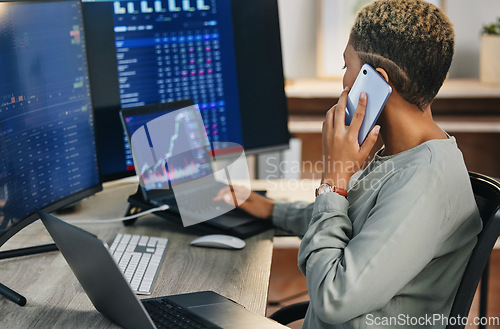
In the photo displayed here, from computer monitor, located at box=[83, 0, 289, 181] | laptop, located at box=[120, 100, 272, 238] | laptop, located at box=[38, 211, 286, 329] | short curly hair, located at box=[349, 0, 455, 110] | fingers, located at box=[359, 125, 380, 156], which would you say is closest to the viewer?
laptop, located at box=[38, 211, 286, 329]

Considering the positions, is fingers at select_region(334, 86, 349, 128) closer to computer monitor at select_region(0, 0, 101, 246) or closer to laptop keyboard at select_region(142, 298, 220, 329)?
laptop keyboard at select_region(142, 298, 220, 329)

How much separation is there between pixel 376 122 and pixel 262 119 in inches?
25.9

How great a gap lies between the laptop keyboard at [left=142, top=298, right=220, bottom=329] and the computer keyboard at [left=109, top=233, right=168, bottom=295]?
0.25 feet

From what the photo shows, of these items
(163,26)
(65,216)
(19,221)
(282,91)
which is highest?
(163,26)

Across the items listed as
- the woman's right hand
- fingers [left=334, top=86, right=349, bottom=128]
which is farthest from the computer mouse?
fingers [left=334, top=86, right=349, bottom=128]

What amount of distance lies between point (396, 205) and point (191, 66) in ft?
2.81

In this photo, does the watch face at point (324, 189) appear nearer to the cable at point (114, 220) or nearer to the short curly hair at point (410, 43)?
the short curly hair at point (410, 43)

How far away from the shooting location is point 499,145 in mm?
2980

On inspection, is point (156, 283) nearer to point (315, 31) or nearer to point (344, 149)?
point (344, 149)

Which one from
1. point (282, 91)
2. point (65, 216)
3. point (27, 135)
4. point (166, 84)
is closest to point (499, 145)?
point (282, 91)

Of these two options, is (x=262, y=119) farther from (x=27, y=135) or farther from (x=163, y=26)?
(x=27, y=135)

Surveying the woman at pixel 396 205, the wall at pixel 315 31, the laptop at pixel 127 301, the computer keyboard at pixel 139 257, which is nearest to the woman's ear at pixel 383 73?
the woman at pixel 396 205

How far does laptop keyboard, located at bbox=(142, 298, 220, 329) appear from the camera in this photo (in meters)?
0.95

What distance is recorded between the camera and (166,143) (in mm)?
1431
